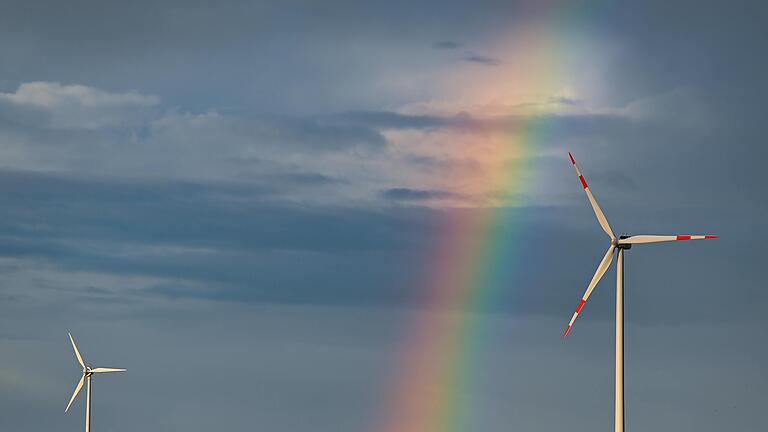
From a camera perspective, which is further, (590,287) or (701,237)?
(590,287)

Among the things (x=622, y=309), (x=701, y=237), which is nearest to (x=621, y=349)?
(x=622, y=309)

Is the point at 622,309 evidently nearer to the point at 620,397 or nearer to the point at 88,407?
the point at 620,397

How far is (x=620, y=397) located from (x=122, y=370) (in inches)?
3312

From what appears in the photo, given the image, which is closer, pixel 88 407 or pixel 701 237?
pixel 701 237

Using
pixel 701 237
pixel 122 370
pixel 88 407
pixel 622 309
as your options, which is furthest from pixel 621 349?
pixel 88 407

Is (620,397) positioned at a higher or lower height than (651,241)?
lower

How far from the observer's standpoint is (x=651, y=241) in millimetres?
114812

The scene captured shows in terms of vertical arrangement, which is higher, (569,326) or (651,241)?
(651,241)

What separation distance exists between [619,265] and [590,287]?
7663 millimetres

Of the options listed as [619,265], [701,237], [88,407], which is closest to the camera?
[701,237]

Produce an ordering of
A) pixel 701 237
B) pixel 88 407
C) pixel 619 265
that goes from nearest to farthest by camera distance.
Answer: pixel 701 237 < pixel 619 265 < pixel 88 407

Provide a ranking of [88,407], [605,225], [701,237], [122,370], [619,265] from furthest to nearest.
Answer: [88,407], [122,370], [605,225], [619,265], [701,237]

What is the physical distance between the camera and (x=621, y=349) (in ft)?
360

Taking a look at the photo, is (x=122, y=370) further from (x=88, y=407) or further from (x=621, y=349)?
(x=621, y=349)
